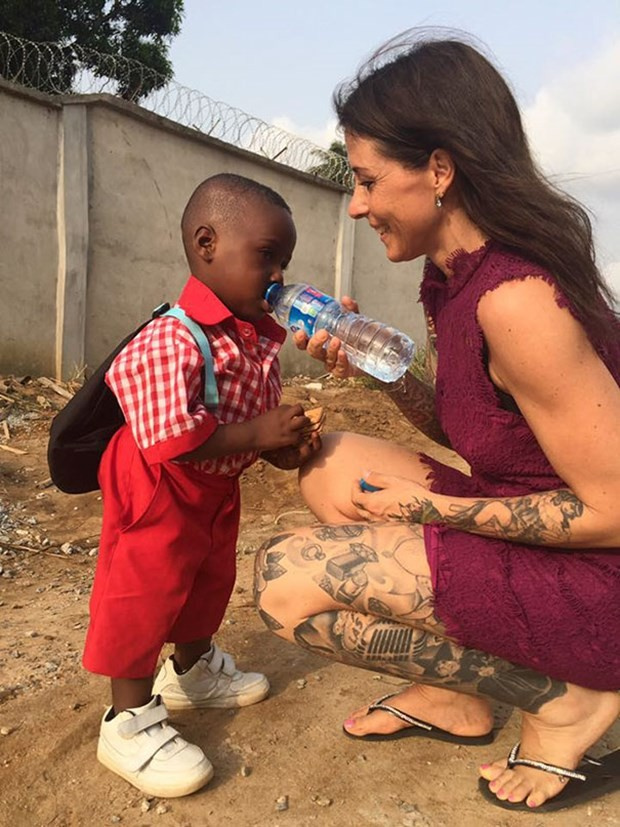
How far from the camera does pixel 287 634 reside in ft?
6.97

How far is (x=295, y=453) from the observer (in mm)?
2406

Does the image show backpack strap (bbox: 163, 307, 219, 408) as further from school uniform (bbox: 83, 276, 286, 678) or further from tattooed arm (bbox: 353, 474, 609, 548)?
tattooed arm (bbox: 353, 474, 609, 548)

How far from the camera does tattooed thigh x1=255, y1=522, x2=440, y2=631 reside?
200 centimetres

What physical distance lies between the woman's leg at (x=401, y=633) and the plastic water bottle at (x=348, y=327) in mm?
604

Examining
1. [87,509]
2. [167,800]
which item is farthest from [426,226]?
[87,509]

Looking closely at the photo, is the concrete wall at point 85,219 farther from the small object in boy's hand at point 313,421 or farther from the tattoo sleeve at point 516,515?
the tattoo sleeve at point 516,515

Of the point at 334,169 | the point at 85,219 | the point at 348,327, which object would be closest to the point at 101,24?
the point at 334,169

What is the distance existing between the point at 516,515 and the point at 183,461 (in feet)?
2.82

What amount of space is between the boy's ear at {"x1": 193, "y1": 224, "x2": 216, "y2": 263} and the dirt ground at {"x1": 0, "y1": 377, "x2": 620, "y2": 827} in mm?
1446

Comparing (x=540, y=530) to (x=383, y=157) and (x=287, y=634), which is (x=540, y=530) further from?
(x=383, y=157)

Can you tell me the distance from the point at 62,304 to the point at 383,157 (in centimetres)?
526

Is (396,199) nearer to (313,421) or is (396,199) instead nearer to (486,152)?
(486,152)

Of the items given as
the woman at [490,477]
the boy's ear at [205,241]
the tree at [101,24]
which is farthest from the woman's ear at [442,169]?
the tree at [101,24]

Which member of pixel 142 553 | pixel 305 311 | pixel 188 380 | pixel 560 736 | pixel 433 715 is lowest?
pixel 433 715
